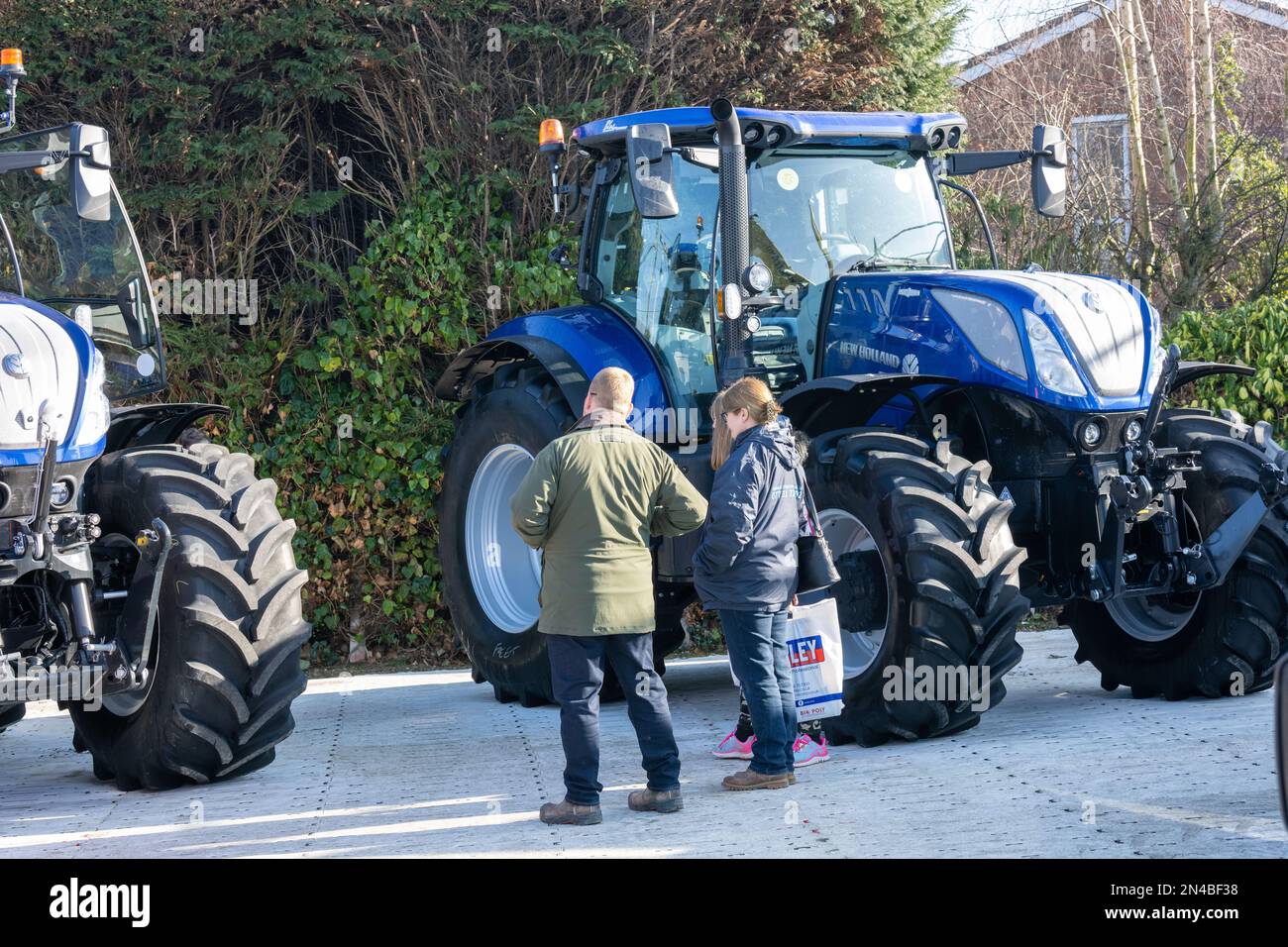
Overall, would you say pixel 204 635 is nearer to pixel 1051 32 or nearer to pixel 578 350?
pixel 578 350

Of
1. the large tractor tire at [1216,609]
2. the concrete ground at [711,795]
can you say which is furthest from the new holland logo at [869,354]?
the concrete ground at [711,795]

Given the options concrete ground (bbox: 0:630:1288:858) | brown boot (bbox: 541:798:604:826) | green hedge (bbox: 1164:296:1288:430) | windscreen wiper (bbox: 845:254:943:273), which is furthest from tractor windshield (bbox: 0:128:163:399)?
green hedge (bbox: 1164:296:1288:430)

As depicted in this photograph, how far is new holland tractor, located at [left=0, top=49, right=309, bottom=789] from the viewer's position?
559 cm

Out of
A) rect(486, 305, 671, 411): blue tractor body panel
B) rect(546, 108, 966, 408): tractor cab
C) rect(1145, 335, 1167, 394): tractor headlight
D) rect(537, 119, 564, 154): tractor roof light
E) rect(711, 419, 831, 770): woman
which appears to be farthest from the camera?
rect(537, 119, 564, 154): tractor roof light

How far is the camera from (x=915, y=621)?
600 centimetres

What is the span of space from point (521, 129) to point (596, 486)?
5.56 m

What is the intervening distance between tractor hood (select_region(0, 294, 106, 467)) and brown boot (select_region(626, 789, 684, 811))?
246 centimetres

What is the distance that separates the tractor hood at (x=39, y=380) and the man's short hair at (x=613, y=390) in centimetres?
198

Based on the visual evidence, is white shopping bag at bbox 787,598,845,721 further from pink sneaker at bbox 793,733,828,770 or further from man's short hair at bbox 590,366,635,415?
man's short hair at bbox 590,366,635,415

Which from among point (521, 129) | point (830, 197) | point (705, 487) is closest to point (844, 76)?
point (521, 129)

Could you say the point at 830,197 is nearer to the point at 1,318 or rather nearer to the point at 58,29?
the point at 1,318

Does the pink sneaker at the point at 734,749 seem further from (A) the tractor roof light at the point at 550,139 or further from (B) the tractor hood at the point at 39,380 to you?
(A) the tractor roof light at the point at 550,139

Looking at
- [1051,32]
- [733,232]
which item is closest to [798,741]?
[733,232]

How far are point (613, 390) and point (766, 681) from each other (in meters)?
1.20
